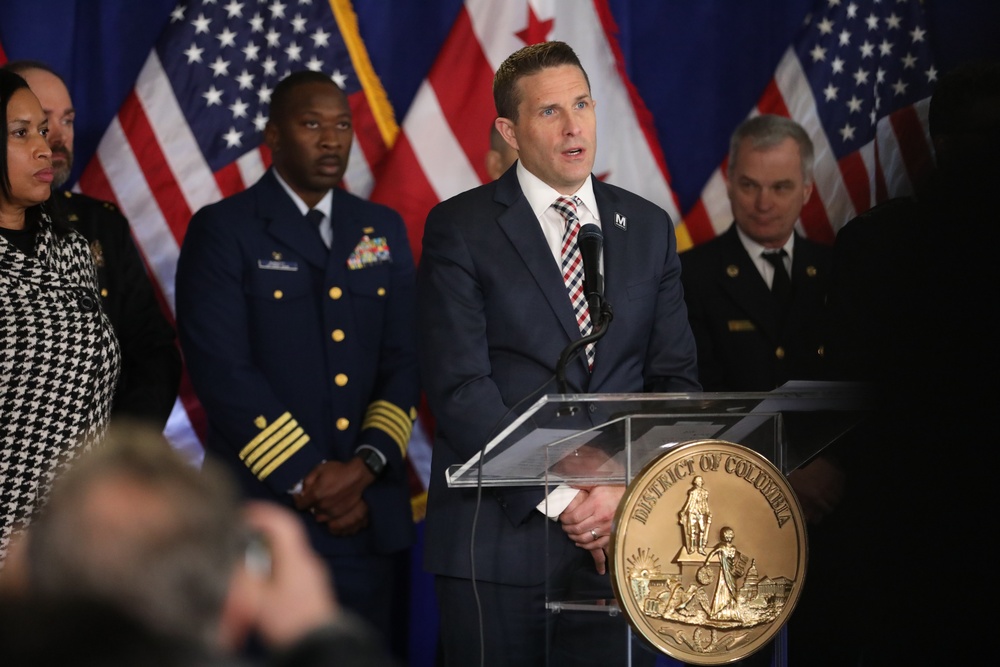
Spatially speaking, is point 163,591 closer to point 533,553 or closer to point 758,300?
point 533,553

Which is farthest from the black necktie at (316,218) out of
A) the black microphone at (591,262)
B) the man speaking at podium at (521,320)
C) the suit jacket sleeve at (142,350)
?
the black microphone at (591,262)

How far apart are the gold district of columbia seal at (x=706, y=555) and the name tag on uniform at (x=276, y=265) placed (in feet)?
6.39

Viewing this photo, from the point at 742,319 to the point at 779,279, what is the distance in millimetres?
242

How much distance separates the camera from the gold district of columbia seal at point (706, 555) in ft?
7.64

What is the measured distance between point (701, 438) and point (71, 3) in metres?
3.11

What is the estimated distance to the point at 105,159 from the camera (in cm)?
457

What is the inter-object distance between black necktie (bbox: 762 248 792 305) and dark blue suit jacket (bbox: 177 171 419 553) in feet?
3.90

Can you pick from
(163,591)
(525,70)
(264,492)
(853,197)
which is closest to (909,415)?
(163,591)

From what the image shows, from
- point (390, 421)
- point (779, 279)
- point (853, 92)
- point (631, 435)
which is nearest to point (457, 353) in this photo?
point (631, 435)

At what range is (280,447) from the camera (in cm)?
380

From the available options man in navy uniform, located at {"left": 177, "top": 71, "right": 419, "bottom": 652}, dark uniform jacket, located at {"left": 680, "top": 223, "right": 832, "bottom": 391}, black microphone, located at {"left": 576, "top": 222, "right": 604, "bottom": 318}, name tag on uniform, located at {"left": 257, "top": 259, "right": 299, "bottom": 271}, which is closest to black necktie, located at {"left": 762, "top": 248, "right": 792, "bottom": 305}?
dark uniform jacket, located at {"left": 680, "top": 223, "right": 832, "bottom": 391}

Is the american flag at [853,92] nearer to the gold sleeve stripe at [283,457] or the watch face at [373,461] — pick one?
the watch face at [373,461]

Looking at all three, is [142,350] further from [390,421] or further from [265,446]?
[390,421]

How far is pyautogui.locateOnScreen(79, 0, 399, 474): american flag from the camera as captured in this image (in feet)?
15.0
